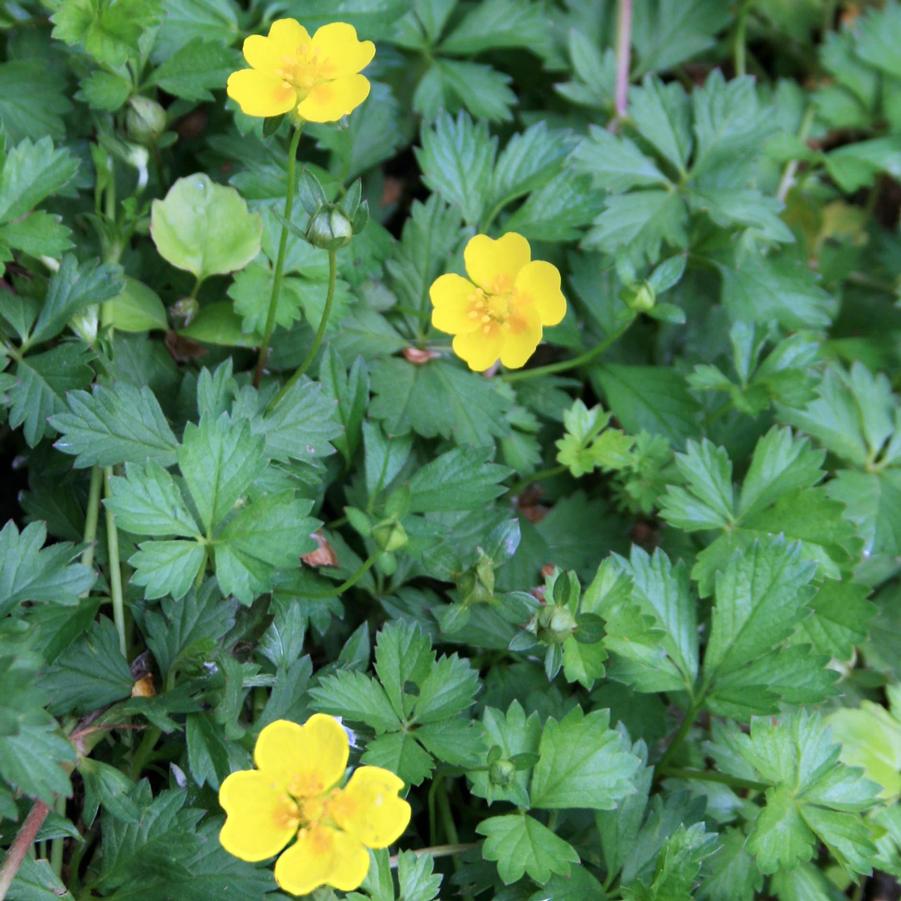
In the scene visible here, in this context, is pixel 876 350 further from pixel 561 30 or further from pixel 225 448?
pixel 225 448

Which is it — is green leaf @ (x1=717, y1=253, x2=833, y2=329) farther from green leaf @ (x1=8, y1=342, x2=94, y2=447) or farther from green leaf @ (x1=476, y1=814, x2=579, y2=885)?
green leaf @ (x1=8, y1=342, x2=94, y2=447)

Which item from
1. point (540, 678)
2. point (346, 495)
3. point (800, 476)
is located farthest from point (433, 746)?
point (800, 476)

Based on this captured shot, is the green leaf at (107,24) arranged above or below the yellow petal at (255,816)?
above

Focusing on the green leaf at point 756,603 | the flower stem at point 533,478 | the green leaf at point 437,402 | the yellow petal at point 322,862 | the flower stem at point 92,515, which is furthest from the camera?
the flower stem at point 533,478

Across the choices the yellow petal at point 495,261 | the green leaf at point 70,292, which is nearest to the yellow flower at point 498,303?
the yellow petal at point 495,261

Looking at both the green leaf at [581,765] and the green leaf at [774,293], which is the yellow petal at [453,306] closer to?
the green leaf at [581,765]

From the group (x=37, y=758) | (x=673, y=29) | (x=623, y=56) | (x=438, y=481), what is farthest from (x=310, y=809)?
(x=673, y=29)

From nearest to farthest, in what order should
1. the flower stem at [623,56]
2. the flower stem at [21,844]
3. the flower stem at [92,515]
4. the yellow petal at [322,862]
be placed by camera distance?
the yellow petal at [322,862]
the flower stem at [21,844]
the flower stem at [92,515]
the flower stem at [623,56]

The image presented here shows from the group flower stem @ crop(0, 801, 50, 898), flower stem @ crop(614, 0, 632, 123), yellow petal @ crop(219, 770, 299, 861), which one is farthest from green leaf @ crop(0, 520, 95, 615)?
flower stem @ crop(614, 0, 632, 123)
